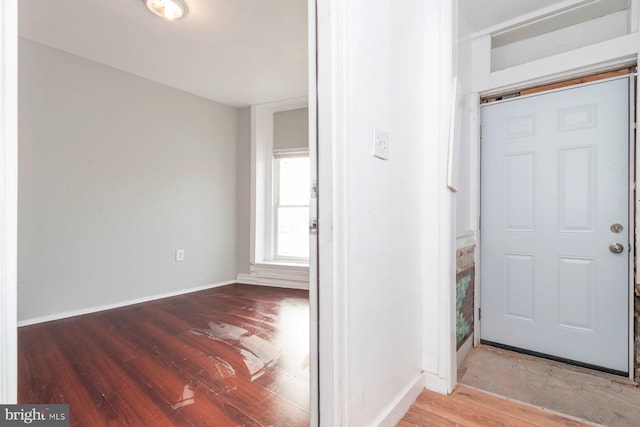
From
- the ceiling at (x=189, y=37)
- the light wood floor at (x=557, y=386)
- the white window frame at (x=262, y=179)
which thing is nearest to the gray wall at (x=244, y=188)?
the white window frame at (x=262, y=179)

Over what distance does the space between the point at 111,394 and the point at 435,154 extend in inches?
84.1

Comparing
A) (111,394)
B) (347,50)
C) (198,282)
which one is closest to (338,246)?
(347,50)

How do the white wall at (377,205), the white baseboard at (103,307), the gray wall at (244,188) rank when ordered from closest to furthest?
the white wall at (377,205) < the white baseboard at (103,307) < the gray wall at (244,188)

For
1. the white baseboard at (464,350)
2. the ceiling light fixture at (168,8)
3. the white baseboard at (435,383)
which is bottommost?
the white baseboard at (464,350)

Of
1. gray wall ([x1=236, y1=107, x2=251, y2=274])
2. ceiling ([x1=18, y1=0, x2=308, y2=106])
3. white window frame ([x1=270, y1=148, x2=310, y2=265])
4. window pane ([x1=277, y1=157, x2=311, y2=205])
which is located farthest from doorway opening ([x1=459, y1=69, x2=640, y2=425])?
gray wall ([x1=236, y1=107, x2=251, y2=274])

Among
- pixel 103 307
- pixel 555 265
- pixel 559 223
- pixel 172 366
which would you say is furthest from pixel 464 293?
pixel 103 307

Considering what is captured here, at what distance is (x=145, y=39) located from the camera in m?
2.68

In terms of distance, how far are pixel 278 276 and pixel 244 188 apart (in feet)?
4.37

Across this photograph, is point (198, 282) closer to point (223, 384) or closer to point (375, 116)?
point (223, 384)

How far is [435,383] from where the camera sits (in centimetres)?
166

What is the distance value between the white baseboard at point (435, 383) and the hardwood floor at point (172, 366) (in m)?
0.66

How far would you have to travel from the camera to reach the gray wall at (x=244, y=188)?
438 cm

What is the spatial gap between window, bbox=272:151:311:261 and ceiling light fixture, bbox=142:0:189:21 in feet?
7.31

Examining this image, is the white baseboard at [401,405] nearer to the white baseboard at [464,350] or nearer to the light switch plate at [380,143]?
the white baseboard at [464,350]
